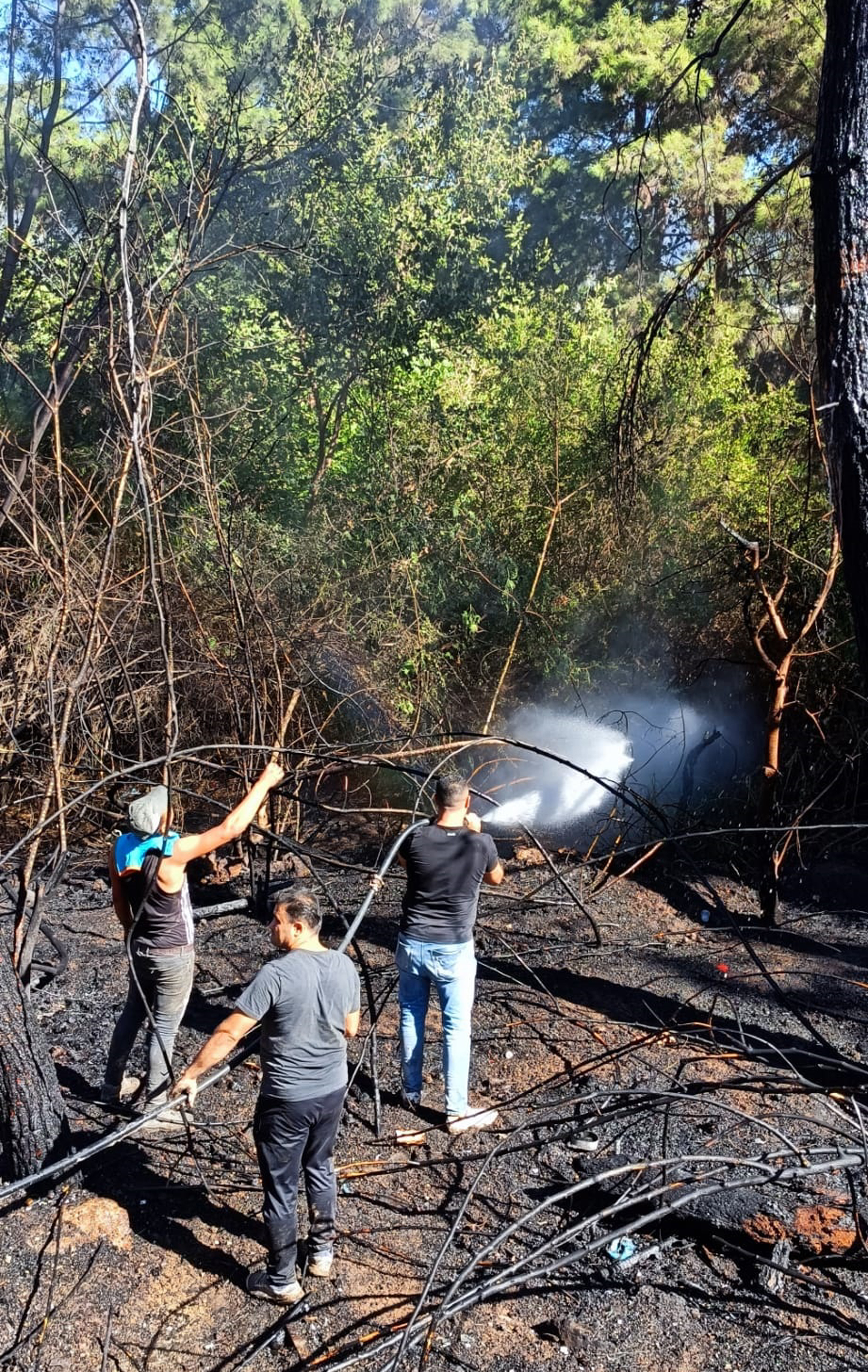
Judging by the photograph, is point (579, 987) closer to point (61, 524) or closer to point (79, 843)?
point (61, 524)

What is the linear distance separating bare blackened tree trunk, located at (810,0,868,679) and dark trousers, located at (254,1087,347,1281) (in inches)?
91.9

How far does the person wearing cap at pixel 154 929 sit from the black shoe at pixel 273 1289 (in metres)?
0.93

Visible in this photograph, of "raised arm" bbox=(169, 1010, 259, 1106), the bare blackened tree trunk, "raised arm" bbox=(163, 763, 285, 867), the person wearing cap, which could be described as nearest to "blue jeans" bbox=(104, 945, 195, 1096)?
the person wearing cap

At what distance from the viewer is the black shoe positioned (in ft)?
11.7

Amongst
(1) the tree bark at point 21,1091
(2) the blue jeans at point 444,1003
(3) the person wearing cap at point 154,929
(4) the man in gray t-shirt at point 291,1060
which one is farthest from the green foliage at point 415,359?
(4) the man in gray t-shirt at point 291,1060

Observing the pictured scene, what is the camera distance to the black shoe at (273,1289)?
356 cm

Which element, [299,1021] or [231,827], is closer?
[299,1021]

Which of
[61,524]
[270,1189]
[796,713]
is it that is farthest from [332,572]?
[270,1189]

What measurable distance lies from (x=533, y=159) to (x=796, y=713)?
10331 mm

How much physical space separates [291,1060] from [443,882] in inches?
50.6

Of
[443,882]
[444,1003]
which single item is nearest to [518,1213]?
[444,1003]

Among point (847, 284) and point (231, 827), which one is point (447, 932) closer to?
point (231, 827)

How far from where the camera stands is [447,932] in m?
4.61

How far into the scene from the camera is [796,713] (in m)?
10.2
